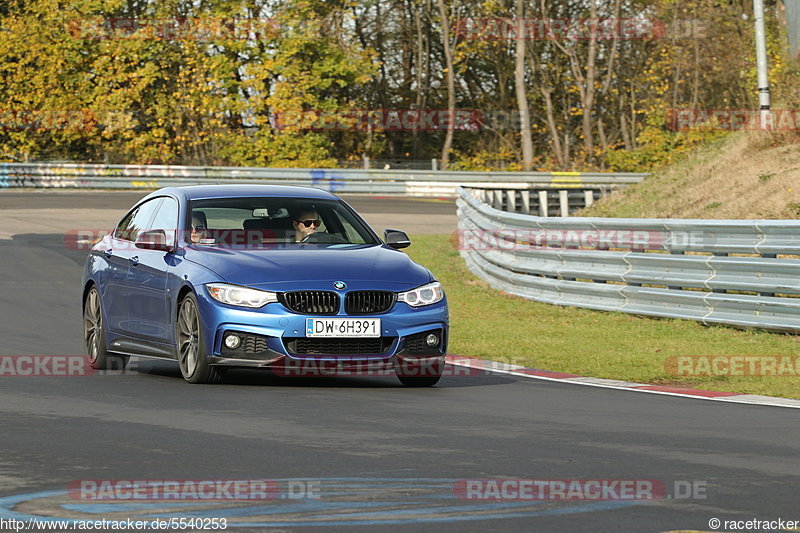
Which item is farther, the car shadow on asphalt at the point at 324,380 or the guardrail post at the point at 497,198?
the guardrail post at the point at 497,198

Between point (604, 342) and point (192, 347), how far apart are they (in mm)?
4992

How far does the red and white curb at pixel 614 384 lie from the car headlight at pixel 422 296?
1.34 m

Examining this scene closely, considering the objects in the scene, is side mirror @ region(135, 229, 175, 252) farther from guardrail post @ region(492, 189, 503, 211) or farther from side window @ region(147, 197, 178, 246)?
guardrail post @ region(492, 189, 503, 211)

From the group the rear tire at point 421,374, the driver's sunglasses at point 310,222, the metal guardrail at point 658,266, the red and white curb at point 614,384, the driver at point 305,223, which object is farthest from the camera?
the metal guardrail at point 658,266

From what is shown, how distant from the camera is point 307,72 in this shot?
52.3 m

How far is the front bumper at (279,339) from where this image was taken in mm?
10719

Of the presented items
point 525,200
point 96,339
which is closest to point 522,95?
point 525,200

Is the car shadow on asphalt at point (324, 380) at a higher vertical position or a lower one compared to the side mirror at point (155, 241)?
lower

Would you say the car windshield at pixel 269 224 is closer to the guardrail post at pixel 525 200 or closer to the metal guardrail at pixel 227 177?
the guardrail post at pixel 525 200

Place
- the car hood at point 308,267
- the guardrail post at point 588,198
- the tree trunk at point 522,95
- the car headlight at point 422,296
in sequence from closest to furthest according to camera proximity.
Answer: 1. the car hood at point 308,267
2. the car headlight at point 422,296
3. the guardrail post at point 588,198
4. the tree trunk at point 522,95

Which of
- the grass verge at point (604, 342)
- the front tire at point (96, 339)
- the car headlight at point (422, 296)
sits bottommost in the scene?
the grass verge at point (604, 342)

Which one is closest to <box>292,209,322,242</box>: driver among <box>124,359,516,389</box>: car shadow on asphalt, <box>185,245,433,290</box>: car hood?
<box>185,245,433,290</box>: car hood

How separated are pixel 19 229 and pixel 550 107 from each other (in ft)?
108

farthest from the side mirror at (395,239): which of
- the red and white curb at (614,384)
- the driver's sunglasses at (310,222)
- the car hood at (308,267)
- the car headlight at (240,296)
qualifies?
the car headlight at (240,296)
